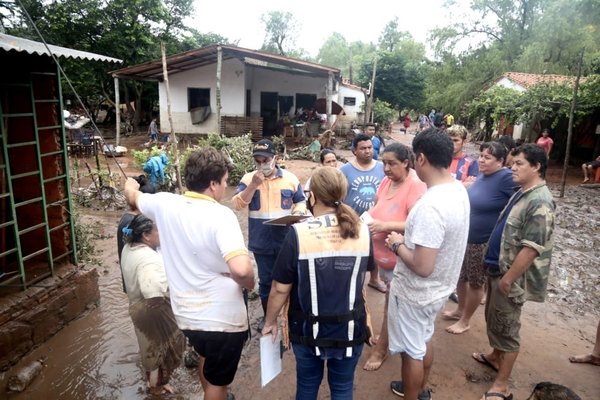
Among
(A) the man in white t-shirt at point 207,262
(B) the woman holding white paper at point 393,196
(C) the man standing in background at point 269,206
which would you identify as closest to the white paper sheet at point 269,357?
(A) the man in white t-shirt at point 207,262

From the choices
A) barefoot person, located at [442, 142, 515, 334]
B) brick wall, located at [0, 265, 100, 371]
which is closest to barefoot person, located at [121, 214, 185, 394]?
brick wall, located at [0, 265, 100, 371]

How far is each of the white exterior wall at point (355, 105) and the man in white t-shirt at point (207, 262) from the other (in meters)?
22.5

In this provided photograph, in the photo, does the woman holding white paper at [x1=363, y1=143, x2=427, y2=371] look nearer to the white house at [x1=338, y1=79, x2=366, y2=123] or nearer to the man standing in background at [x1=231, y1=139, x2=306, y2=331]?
the man standing in background at [x1=231, y1=139, x2=306, y2=331]

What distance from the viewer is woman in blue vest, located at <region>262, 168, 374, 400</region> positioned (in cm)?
195

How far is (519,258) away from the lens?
8.27 feet

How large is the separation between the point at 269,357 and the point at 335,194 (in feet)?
3.26

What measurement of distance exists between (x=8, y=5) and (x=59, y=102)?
1819cm

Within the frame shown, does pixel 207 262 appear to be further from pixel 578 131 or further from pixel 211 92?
pixel 578 131

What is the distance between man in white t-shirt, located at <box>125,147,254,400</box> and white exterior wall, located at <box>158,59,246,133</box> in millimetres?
16046

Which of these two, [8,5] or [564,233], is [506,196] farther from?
[8,5]

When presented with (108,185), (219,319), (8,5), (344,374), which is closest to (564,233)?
(344,374)

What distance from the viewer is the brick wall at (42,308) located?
329 centimetres

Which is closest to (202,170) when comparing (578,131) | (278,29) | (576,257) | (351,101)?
(576,257)

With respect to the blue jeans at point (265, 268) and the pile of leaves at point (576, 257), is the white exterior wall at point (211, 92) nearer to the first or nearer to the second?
the pile of leaves at point (576, 257)
